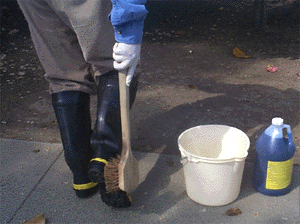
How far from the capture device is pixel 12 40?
5738 millimetres

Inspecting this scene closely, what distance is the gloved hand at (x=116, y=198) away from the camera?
236 centimetres

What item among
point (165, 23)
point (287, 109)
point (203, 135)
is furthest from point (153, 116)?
point (165, 23)

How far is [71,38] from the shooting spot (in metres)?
2.40

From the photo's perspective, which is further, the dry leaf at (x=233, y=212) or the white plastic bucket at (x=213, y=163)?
the dry leaf at (x=233, y=212)

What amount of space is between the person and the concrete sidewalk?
4.3 inches

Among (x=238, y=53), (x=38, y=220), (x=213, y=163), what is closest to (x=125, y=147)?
(x=213, y=163)

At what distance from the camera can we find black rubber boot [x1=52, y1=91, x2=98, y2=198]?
2424mm

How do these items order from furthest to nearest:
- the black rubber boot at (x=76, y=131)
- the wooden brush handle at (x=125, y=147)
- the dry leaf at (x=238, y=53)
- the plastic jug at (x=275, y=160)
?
the dry leaf at (x=238, y=53) → the black rubber boot at (x=76, y=131) → the plastic jug at (x=275, y=160) → the wooden brush handle at (x=125, y=147)

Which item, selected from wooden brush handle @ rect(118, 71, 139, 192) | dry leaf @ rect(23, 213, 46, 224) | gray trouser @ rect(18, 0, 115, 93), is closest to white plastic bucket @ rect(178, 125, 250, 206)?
wooden brush handle @ rect(118, 71, 139, 192)

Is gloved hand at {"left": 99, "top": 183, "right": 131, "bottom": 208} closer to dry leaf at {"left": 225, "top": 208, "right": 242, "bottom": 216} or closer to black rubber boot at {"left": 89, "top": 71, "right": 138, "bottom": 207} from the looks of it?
black rubber boot at {"left": 89, "top": 71, "right": 138, "bottom": 207}

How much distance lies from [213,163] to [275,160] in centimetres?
40

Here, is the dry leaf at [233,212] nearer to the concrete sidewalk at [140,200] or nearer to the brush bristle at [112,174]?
the concrete sidewalk at [140,200]

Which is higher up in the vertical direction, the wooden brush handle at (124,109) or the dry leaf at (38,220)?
the wooden brush handle at (124,109)

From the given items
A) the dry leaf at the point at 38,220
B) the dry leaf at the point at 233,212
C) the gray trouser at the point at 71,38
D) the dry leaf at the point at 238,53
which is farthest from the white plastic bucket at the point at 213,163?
the dry leaf at the point at 238,53
